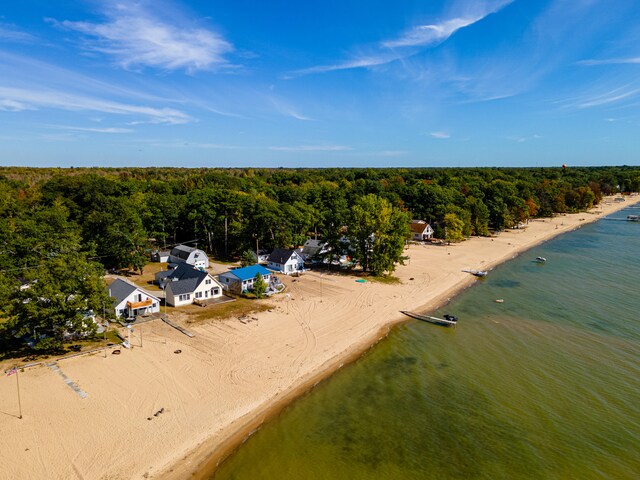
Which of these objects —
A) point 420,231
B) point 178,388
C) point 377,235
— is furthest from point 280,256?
point 420,231

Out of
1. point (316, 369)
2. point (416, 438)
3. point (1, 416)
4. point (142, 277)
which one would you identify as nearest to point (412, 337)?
point (316, 369)

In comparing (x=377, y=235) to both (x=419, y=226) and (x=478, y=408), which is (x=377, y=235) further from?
(x=419, y=226)

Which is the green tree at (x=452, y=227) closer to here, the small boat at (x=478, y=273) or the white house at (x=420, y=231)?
the white house at (x=420, y=231)

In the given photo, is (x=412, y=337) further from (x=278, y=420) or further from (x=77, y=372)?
(x=77, y=372)

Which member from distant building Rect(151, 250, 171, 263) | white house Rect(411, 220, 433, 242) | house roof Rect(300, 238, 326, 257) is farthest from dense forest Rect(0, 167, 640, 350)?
white house Rect(411, 220, 433, 242)

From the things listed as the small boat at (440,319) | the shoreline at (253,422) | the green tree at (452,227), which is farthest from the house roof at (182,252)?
the green tree at (452,227)
